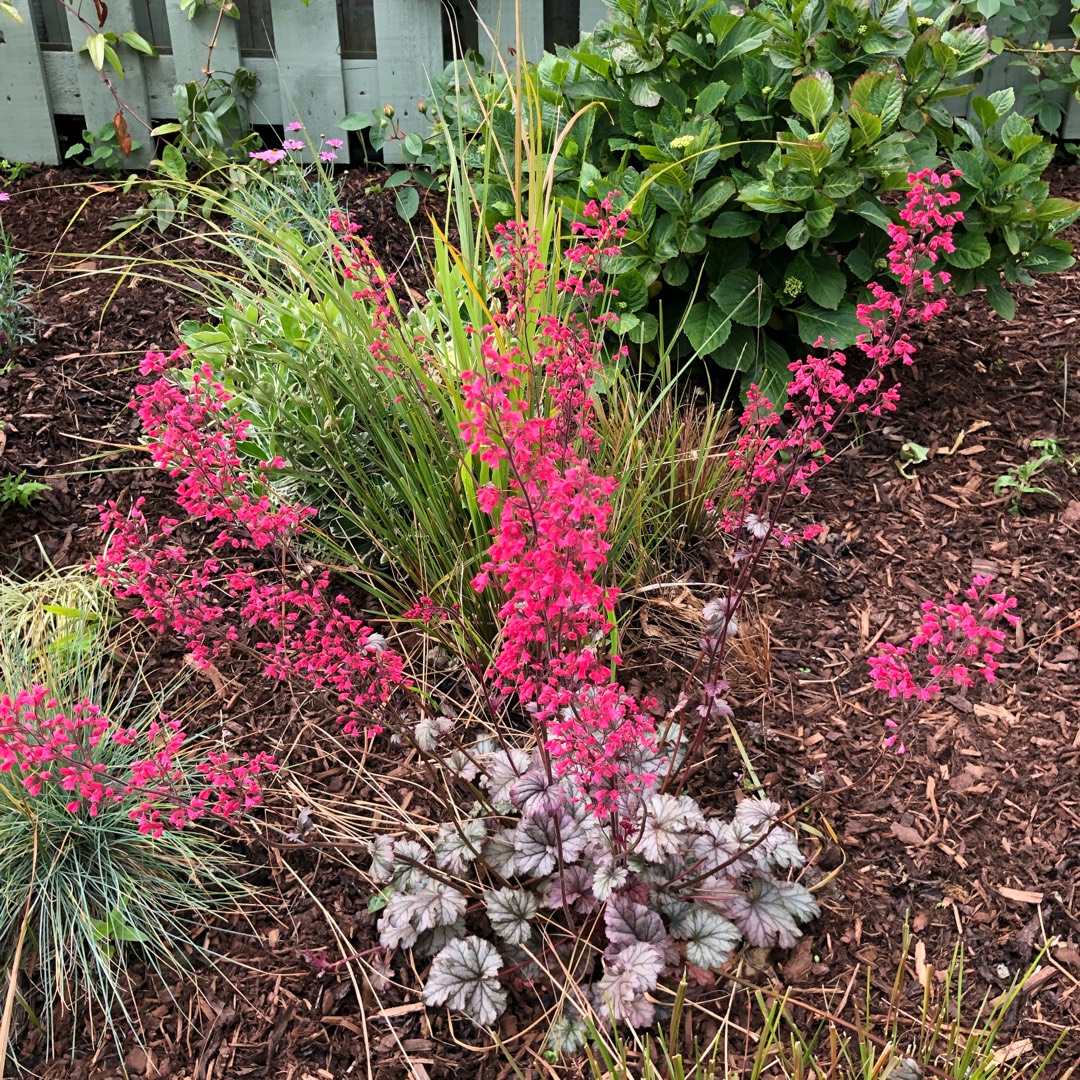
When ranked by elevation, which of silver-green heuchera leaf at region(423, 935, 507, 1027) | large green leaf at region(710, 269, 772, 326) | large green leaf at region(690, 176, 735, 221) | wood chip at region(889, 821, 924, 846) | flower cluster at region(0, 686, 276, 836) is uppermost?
large green leaf at region(690, 176, 735, 221)

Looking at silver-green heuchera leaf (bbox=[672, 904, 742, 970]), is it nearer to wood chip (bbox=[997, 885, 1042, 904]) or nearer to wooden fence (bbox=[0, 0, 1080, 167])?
wood chip (bbox=[997, 885, 1042, 904])

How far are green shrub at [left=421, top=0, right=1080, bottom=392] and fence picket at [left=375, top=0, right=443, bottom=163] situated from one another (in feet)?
4.34

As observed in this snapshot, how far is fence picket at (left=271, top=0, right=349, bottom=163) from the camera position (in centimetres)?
422

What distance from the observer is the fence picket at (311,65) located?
4.22 metres

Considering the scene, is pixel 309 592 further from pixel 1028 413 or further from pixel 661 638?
pixel 1028 413

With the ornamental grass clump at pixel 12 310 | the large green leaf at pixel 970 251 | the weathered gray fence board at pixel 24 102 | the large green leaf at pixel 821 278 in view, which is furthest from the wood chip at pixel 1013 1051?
the weathered gray fence board at pixel 24 102

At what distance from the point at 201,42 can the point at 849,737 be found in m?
3.92

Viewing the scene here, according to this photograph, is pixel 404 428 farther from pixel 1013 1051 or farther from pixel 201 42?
pixel 201 42

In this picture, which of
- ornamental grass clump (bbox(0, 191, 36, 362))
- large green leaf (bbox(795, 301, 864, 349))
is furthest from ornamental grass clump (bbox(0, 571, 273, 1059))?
large green leaf (bbox(795, 301, 864, 349))

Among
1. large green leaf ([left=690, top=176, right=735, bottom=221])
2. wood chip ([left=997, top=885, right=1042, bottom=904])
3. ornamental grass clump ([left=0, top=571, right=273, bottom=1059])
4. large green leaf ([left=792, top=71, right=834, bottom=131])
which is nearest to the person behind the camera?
ornamental grass clump ([left=0, top=571, right=273, bottom=1059])

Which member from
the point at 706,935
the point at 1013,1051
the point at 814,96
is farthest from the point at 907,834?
the point at 814,96

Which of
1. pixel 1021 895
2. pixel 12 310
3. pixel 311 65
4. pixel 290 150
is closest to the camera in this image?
pixel 1021 895

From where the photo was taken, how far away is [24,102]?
Result: 4.43 metres

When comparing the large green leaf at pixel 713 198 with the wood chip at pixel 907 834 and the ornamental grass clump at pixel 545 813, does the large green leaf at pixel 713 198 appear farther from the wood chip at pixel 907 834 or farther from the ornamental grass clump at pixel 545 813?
the wood chip at pixel 907 834
